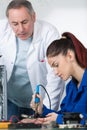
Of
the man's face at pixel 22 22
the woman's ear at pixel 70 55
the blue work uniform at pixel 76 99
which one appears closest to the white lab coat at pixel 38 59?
the man's face at pixel 22 22

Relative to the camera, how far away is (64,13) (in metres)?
2.79

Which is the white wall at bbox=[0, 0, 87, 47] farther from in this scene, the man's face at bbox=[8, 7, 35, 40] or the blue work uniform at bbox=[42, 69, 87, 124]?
the blue work uniform at bbox=[42, 69, 87, 124]

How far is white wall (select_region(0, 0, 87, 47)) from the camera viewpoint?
277 centimetres

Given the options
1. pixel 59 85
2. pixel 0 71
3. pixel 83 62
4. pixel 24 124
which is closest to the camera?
pixel 24 124

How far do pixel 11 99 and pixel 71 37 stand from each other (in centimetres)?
77

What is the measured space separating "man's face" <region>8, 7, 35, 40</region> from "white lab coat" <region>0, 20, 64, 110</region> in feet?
0.14

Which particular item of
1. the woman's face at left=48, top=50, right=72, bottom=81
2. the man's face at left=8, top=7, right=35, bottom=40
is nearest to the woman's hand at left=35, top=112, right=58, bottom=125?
the woman's face at left=48, top=50, right=72, bottom=81

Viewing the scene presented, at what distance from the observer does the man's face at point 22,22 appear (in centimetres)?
269

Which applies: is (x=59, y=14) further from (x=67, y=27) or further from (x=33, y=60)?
(x=33, y=60)

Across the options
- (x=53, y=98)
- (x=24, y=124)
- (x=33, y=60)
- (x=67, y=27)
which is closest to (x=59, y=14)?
(x=67, y=27)

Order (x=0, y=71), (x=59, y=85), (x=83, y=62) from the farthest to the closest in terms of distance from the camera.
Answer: (x=59, y=85), (x=0, y=71), (x=83, y=62)

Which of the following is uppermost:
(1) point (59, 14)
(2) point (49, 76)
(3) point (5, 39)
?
(1) point (59, 14)

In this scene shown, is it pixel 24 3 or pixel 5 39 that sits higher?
pixel 24 3

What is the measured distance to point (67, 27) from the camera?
9.09 ft
